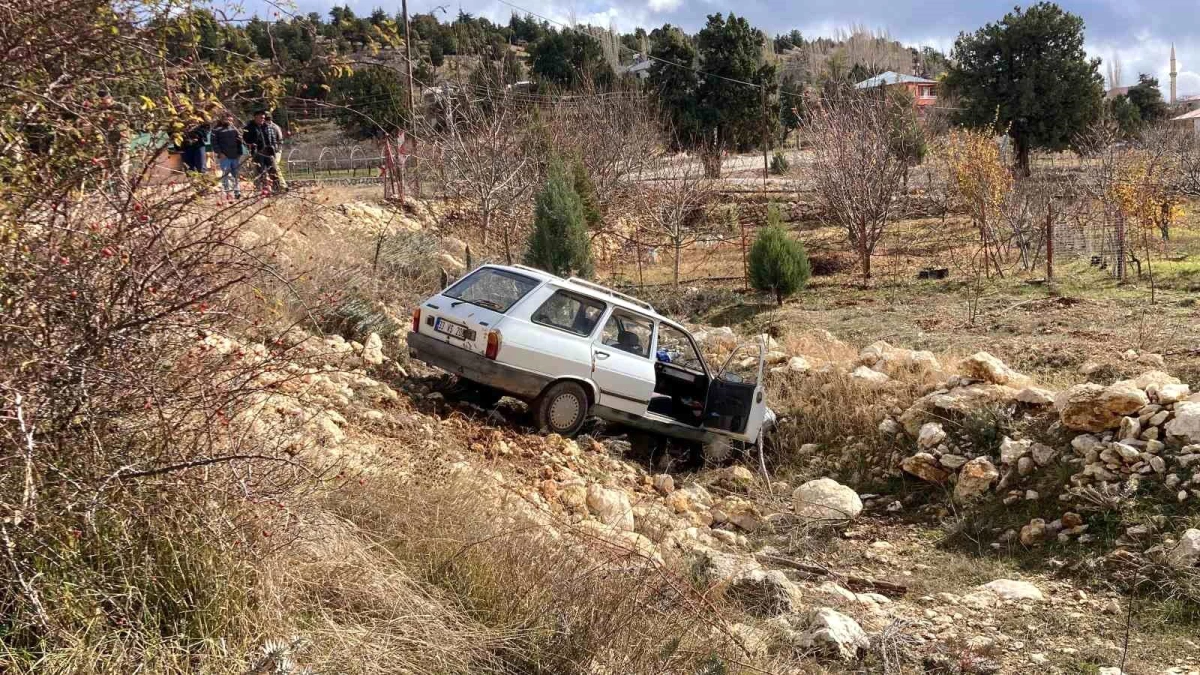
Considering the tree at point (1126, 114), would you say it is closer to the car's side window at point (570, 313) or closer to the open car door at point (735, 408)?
the open car door at point (735, 408)

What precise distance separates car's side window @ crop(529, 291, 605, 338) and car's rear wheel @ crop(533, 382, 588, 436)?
1.75 ft

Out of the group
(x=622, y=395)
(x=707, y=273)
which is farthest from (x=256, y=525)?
(x=707, y=273)

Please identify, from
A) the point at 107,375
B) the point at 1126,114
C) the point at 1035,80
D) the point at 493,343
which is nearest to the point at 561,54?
the point at 1035,80

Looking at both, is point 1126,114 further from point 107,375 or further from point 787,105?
point 107,375

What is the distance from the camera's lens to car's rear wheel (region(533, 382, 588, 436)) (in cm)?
803

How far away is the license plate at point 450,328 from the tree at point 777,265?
8719 millimetres

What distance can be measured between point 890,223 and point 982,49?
14.4 m

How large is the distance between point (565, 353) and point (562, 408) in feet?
1.75

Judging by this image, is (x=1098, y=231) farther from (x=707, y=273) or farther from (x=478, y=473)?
(x=478, y=473)

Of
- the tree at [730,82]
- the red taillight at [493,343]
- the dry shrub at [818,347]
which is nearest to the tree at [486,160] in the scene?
the dry shrub at [818,347]

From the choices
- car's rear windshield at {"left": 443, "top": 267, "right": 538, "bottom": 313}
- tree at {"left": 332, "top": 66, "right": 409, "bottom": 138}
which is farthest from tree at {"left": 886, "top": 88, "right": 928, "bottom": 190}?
car's rear windshield at {"left": 443, "top": 267, "right": 538, "bottom": 313}

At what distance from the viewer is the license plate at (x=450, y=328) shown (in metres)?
7.96

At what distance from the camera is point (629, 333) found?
28.3 feet

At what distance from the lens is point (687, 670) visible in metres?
3.66
